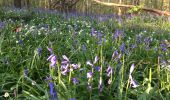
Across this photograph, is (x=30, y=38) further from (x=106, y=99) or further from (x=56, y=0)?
(x=56, y=0)

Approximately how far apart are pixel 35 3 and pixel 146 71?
22.6 metres

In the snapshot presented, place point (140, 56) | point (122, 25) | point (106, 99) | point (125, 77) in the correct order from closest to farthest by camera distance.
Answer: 1. point (106, 99)
2. point (125, 77)
3. point (140, 56)
4. point (122, 25)

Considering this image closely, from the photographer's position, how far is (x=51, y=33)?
19.6ft

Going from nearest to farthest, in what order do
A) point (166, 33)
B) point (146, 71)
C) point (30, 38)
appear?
point (146, 71), point (30, 38), point (166, 33)

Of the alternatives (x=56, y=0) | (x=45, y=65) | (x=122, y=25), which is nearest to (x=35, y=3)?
(x=56, y=0)

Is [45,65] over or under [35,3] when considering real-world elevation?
over

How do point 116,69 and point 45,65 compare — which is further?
point 45,65

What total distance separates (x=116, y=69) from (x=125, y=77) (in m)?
0.27

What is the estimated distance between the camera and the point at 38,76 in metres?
3.82

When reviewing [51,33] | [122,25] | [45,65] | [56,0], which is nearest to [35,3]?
[56,0]

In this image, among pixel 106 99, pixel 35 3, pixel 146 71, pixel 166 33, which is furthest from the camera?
pixel 35 3

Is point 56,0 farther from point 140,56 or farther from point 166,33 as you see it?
point 140,56

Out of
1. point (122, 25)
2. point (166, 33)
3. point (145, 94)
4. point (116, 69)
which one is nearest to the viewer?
point (145, 94)

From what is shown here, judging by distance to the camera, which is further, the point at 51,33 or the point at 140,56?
the point at 51,33
